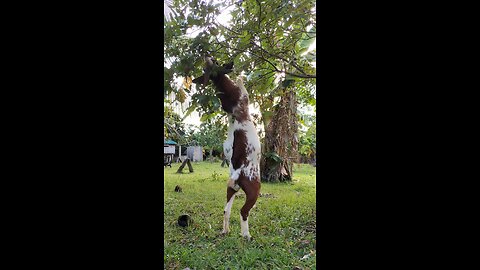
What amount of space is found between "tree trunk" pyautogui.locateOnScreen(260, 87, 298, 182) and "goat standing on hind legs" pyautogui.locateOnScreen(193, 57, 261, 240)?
39cm

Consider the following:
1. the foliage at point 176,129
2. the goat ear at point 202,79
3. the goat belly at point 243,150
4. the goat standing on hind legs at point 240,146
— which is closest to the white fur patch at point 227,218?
the goat standing on hind legs at point 240,146

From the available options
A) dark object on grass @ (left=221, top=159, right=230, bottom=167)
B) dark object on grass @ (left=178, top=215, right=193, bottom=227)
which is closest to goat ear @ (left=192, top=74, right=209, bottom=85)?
dark object on grass @ (left=221, top=159, right=230, bottom=167)

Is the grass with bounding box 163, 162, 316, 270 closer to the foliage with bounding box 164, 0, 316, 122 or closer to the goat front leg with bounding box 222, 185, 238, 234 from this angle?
the goat front leg with bounding box 222, 185, 238, 234

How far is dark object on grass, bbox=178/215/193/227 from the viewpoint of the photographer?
1457 mm

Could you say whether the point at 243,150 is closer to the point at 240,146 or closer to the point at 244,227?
the point at 240,146

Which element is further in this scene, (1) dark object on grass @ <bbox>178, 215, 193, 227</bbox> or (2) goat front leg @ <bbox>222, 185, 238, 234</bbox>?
(1) dark object on grass @ <bbox>178, 215, 193, 227</bbox>

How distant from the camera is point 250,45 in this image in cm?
130

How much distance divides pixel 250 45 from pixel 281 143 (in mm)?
804

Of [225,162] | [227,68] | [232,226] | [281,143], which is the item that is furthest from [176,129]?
[281,143]

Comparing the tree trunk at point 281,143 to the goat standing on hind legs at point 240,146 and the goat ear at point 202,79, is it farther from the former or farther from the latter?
the goat ear at point 202,79
